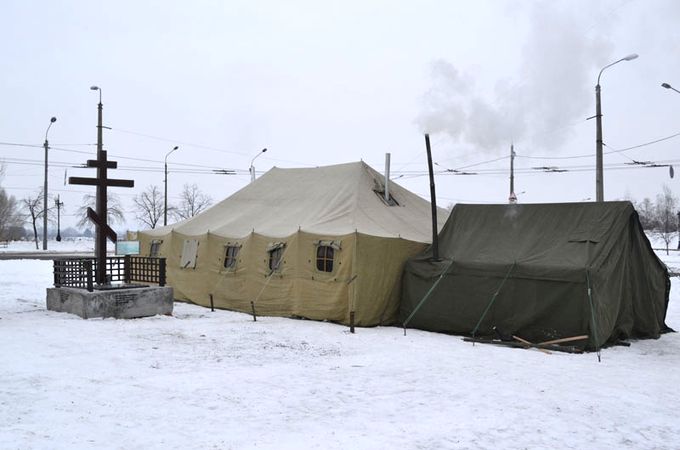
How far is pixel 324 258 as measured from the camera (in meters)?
13.6

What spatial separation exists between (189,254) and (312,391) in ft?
33.6

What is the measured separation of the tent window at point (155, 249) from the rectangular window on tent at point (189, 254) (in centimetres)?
133

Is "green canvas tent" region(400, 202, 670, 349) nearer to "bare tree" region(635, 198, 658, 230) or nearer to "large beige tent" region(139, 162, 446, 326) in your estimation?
"large beige tent" region(139, 162, 446, 326)

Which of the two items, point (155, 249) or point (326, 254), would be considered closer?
point (326, 254)

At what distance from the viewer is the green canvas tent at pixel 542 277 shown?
1093 centimetres

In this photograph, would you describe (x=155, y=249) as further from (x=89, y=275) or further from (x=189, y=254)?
(x=89, y=275)

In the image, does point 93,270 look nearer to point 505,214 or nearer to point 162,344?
point 162,344

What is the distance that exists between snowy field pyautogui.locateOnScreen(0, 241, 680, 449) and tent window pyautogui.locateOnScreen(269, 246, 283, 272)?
2863 millimetres

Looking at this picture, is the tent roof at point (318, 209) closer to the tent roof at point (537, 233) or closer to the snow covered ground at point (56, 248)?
the tent roof at point (537, 233)

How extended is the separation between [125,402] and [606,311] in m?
8.45

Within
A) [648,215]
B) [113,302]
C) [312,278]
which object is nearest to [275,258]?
[312,278]

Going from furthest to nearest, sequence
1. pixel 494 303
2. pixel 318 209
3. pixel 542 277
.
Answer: pixel 318 209, pixel 494 303, pixel 542 277

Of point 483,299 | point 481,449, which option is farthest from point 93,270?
point 481,449

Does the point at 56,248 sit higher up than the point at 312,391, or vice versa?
the point at 56,248
